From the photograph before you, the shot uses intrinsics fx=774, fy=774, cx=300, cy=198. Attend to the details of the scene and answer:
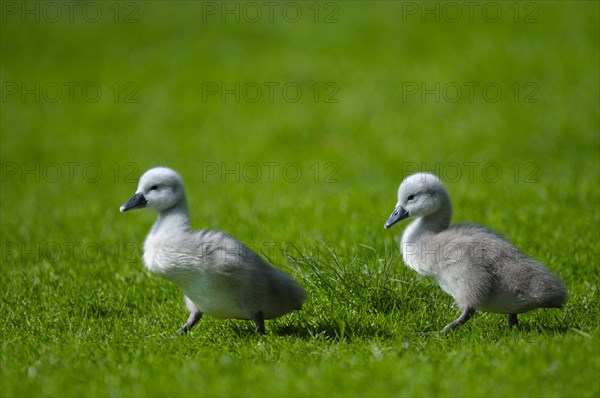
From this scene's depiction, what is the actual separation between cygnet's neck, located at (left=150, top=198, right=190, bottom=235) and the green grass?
815 millimetres

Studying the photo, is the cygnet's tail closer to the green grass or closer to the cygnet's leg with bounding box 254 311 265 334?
the cygnet's leg with bounding box 254 311 265 334

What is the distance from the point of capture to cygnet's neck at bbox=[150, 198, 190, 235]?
605cm

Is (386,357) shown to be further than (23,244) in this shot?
No

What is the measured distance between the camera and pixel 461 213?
9.32 metres

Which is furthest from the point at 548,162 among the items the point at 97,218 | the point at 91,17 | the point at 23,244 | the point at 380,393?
the point at 91,17

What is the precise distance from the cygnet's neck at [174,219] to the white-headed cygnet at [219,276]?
1 cm

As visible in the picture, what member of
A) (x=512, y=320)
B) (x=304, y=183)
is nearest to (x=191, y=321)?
(x=512, y=320)

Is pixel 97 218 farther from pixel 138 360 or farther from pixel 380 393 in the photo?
pixel 380 393

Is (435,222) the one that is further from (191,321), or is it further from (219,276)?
(191,321)

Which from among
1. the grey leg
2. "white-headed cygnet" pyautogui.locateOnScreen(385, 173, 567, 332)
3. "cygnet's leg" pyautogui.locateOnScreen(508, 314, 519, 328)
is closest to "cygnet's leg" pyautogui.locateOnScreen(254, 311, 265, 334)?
the grey leg

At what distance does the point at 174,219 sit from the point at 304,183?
681cm

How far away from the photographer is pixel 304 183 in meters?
12.8

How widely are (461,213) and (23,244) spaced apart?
5265 millimetres

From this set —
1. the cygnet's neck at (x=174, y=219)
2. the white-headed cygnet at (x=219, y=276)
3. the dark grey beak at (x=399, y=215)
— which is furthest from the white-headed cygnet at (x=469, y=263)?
the cygnet's neck at (x=174, y=219)
